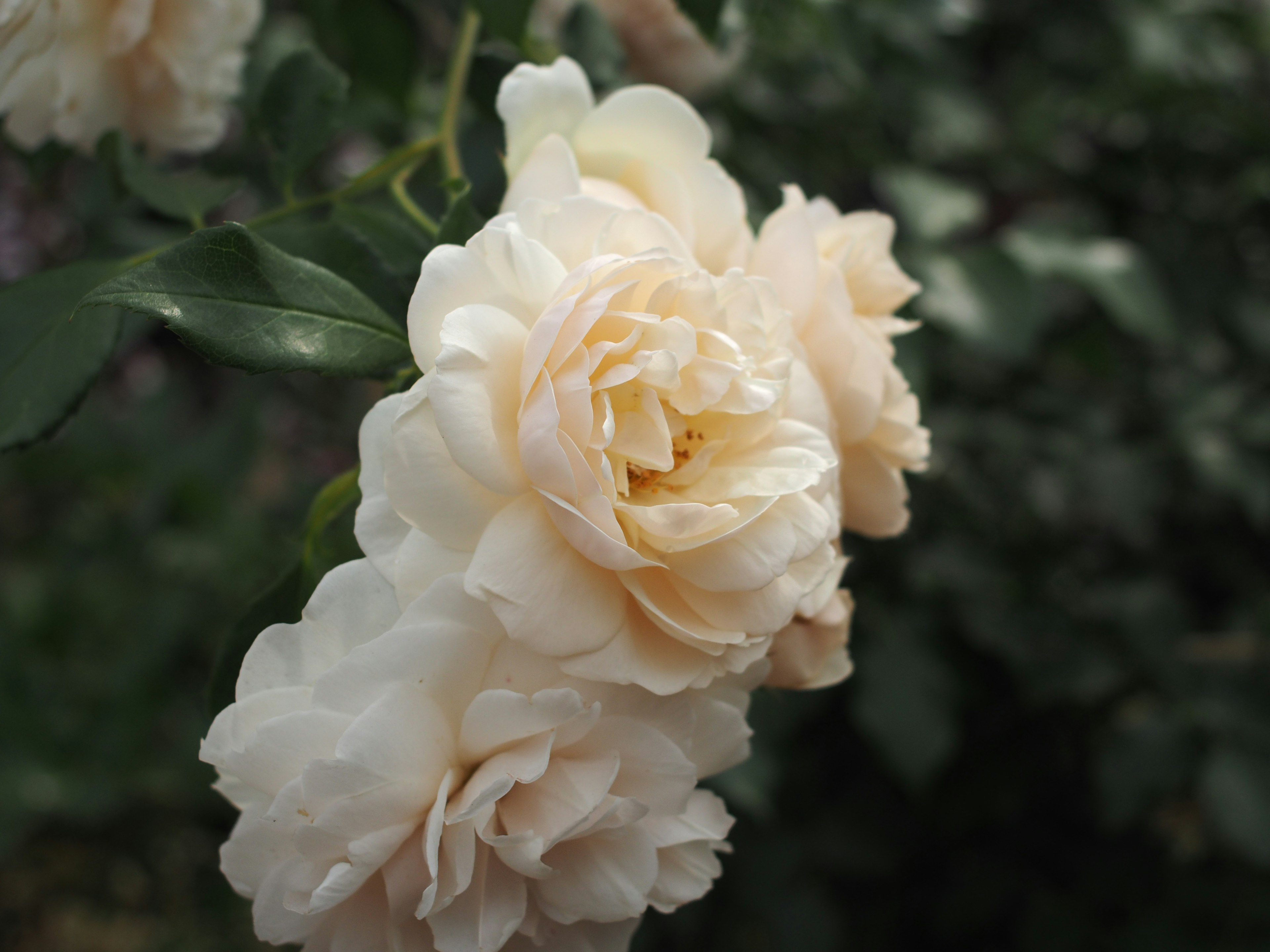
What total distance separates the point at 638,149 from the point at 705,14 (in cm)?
20

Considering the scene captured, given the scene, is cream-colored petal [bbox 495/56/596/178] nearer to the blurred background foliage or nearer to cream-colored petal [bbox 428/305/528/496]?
cream-colored petal [bbox 428/305/528/496]

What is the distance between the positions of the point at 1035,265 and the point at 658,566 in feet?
2.87

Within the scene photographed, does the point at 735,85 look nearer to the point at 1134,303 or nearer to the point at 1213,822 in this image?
the point at 1134,303

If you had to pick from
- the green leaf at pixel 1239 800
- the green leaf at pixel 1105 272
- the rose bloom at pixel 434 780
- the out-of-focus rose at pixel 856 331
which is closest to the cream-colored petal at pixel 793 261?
the out-of-focus rose at pixel 856 331

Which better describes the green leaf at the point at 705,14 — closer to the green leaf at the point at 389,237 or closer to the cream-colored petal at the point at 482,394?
the green leaf at the point at 389,237

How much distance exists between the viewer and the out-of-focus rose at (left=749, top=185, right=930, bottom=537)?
0.48 meters

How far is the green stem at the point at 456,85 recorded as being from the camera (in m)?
0.63

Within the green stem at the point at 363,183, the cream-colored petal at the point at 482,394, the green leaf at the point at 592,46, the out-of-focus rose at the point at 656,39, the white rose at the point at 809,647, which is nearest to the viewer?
the cream-colored petal at the point at 482,394

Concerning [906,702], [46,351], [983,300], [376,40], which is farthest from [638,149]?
[906,702]

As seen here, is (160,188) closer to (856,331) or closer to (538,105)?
(538,105)

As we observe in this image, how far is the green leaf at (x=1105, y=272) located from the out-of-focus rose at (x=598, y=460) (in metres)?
0.78

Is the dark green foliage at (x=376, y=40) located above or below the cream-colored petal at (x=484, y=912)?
above

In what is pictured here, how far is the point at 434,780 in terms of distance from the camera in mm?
391

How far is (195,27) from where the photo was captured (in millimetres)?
641
